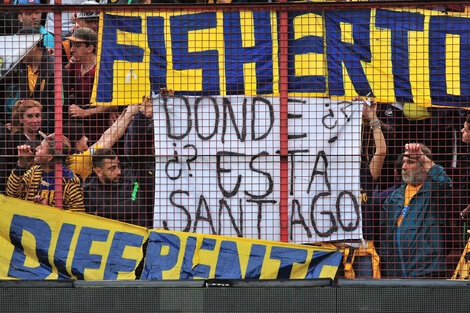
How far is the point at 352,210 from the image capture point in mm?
6324

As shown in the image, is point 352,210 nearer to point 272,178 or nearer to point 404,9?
point 272,178

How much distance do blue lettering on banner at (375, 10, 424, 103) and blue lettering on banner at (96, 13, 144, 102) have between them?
255cm

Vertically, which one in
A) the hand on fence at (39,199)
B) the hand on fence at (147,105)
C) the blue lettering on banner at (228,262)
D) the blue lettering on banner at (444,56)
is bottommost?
the blue lettering on banner at (228,262)

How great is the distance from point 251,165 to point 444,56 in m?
2.32

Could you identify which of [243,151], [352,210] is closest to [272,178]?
[243,151]

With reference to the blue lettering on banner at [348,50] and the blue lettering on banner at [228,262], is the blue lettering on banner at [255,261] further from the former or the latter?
the blue lettering on banner at [348,50]

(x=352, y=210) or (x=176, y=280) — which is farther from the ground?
(x=352, y=210)

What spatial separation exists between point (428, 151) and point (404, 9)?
151 cm

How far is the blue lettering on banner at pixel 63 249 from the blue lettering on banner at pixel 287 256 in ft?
6.89

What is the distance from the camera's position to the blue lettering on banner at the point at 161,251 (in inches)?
251

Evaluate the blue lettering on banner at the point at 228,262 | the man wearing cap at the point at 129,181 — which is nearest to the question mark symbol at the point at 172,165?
the man wearing cap at the point at 129,181

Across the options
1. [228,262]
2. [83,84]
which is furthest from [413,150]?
[83,84]

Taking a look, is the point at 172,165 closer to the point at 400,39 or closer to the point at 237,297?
the point at 237,297

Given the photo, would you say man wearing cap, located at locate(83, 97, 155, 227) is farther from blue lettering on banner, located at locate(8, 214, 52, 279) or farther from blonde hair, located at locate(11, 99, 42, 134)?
blonde hair, located at locate(11, 99, 42, 134)
